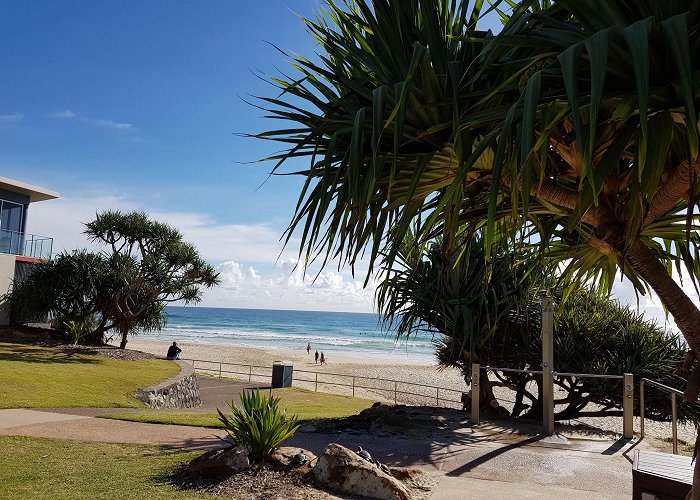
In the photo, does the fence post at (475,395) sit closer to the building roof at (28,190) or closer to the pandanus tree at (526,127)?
the pandanus tree at (526,127)

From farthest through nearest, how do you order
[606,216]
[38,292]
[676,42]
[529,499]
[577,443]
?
[38,292] < [577,443] < [529,499] < [606,216] < [676,42]

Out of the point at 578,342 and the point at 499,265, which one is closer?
the point at 499,265

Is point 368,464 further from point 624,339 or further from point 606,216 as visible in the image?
point 624,339

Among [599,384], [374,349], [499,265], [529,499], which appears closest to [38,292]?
[499,265]

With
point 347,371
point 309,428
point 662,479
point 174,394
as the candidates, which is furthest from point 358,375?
point 662,479

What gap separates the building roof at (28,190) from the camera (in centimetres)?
2758

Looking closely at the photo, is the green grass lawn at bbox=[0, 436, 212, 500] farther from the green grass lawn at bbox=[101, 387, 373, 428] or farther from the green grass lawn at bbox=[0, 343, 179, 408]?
the green grass lawn at bbox=[0, 343, 179, 408]

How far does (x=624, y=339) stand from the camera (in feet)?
42.7

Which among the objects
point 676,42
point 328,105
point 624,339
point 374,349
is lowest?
point 374,349

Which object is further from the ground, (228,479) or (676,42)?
(676,42)

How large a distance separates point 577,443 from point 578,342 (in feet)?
15.8

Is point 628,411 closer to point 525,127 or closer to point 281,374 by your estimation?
point 525,127

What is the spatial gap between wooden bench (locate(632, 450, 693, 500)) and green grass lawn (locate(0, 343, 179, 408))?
36.1 feet

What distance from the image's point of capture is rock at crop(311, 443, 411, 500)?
5.55 m
